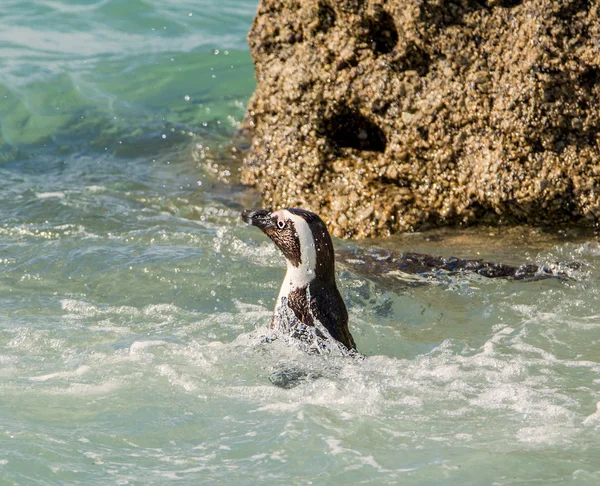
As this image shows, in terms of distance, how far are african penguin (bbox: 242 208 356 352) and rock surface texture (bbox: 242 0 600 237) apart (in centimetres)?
230

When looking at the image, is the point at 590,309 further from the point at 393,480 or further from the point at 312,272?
the point at 393,480

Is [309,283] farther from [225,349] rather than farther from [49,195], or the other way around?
[49,195]

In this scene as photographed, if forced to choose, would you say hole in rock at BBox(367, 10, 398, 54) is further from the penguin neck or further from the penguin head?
the penguin neck

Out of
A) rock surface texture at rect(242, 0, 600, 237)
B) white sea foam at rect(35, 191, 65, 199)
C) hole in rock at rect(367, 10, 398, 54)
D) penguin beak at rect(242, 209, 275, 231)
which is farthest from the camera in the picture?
white sea foam at rect(35, 191, 65, 199)

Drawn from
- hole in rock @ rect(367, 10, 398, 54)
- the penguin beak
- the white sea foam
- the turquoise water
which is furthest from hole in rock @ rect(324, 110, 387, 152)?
the penguin beak

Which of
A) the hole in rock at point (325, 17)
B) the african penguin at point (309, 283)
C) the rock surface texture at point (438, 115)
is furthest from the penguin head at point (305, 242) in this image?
the hole in rock at point (325, 17)

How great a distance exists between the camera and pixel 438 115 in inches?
317

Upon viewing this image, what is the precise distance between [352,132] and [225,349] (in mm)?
3448

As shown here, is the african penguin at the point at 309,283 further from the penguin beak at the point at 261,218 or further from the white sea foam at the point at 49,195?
the white sea foam at the point at 49,195

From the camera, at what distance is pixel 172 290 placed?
23.0 feet

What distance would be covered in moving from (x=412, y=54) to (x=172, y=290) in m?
2.99

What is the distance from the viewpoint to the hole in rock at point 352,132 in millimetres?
8633

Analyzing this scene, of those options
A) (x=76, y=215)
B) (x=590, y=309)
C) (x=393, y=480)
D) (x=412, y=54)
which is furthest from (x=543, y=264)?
(x=76, y=215)

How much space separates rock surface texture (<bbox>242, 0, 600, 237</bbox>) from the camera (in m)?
7.64
